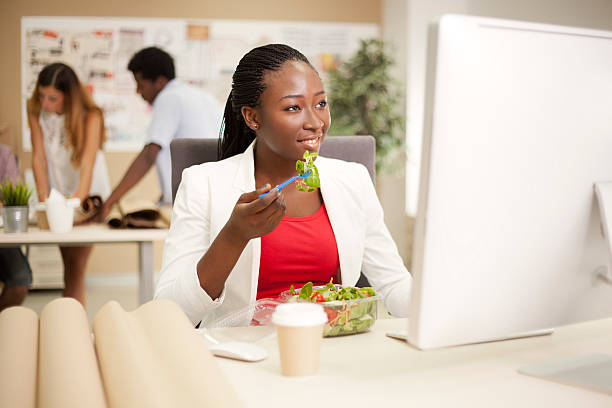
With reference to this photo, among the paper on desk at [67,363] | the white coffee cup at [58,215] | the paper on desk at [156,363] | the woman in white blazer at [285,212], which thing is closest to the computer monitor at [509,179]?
the paper on desk at [156,363]

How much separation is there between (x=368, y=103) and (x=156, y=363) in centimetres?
462

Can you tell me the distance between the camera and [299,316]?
791 mm

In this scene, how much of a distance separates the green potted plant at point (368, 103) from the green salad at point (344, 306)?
Result: 4.10m

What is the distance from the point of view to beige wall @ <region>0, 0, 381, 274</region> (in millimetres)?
5508

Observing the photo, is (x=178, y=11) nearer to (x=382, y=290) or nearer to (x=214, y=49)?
(x=214, y=49)

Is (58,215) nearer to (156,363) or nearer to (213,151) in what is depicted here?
(213,151)

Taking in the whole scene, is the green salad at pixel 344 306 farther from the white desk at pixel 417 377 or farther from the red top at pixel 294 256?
the red top at pixel 294 256

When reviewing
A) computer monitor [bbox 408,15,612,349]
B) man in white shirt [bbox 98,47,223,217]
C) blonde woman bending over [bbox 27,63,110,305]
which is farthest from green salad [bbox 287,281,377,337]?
blonde woman bending over [bbox 27,63,110,305]

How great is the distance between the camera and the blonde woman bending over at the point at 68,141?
10.6ft

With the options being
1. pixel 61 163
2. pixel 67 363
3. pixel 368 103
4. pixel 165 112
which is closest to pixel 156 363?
pixel 67 363

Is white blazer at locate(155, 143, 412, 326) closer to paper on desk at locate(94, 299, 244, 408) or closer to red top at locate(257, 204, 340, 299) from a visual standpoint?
red top at locate(257, 204, 340, 299)

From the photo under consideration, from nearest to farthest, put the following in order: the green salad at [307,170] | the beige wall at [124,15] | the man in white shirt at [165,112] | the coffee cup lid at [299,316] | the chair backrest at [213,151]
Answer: the coffee cup lid at [299,316], the green salad at [307,170], the chair backrest at [213,151], the man in white shirt at [165,112], the beige wall at [124,15]

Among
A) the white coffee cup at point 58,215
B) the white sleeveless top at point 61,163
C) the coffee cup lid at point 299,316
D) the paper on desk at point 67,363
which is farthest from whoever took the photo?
the white sleeveless top at point 61,163

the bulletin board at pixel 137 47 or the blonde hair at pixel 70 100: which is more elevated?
the bulletin board at pixel 137 47
